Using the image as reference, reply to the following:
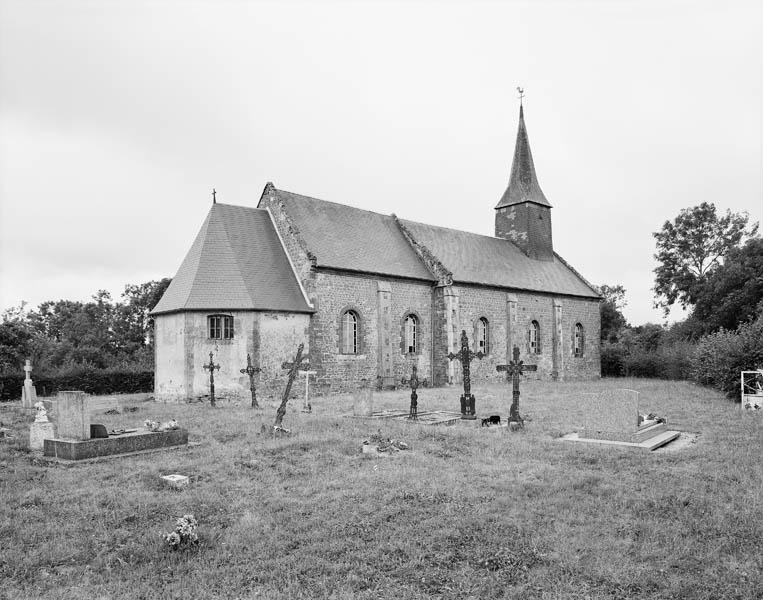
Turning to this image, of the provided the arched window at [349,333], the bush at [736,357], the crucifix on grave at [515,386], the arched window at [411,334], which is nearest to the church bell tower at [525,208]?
the arched window at [411,334]

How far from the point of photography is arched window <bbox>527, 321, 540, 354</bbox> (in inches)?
1294

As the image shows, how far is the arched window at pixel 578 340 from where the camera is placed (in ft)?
118

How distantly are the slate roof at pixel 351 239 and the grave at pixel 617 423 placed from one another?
46.5 feet

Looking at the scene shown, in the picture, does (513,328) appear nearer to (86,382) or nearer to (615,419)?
(615,419)

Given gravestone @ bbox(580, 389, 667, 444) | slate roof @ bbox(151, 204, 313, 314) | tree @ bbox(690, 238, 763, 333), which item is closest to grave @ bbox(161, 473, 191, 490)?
gravestone @ bbox(580, 389, 667, 444)

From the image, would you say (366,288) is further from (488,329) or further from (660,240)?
(660,240)

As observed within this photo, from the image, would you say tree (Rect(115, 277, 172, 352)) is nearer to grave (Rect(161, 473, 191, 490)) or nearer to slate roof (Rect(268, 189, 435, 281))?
slate roof (Rect(268, 189, 435, 281))

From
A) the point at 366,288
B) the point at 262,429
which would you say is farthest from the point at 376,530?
the point at 366,288

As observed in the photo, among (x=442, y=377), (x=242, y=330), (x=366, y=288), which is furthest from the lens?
(x=442, y=377)

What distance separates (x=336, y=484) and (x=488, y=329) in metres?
23.0

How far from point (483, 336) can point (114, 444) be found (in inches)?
870

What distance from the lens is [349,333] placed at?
82.6 ft

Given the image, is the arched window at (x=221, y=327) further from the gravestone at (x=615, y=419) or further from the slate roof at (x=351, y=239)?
the gravestone at (x=615, y=419)

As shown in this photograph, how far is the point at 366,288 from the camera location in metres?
25.7
